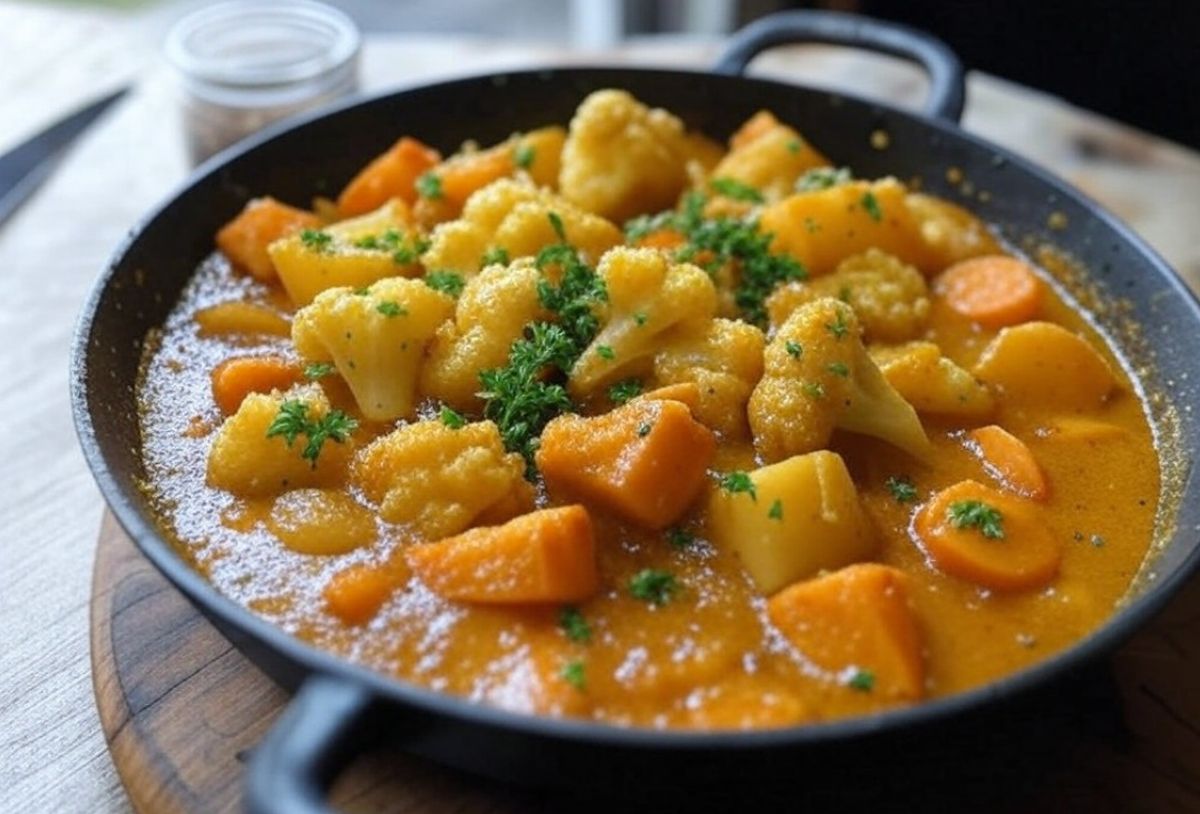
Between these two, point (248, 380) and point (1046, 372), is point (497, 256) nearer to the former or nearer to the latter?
point (248, 380)

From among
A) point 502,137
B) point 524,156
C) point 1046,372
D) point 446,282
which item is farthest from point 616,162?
point 1046,372

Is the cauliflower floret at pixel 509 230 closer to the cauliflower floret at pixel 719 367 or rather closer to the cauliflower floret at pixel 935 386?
the cauliflower floret at pixel 719 367

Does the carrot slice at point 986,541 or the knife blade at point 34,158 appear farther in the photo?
the knife blade at point 34,158

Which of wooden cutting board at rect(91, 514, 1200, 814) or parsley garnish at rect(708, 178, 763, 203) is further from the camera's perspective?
parsley garnish at rect(708, 178, 763, 203)

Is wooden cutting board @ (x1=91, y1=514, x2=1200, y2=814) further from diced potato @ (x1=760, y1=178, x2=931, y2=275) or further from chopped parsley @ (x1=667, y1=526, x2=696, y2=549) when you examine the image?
diced potato @ (x1=760, y1=178, x2=931, y2=275)

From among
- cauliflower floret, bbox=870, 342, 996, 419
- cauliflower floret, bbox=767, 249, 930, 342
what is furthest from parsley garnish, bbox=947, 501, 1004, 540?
cauliflower floret, bbox=767, 249, 930, 342

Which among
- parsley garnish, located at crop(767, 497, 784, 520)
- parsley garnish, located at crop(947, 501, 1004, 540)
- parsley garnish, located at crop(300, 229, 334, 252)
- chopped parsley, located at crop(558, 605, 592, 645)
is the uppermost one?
parsley garnish, located at crop(300, 229, 334, 252)

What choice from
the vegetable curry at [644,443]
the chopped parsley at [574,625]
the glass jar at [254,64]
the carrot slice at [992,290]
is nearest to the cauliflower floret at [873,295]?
the vegetable curry at [644,443]
